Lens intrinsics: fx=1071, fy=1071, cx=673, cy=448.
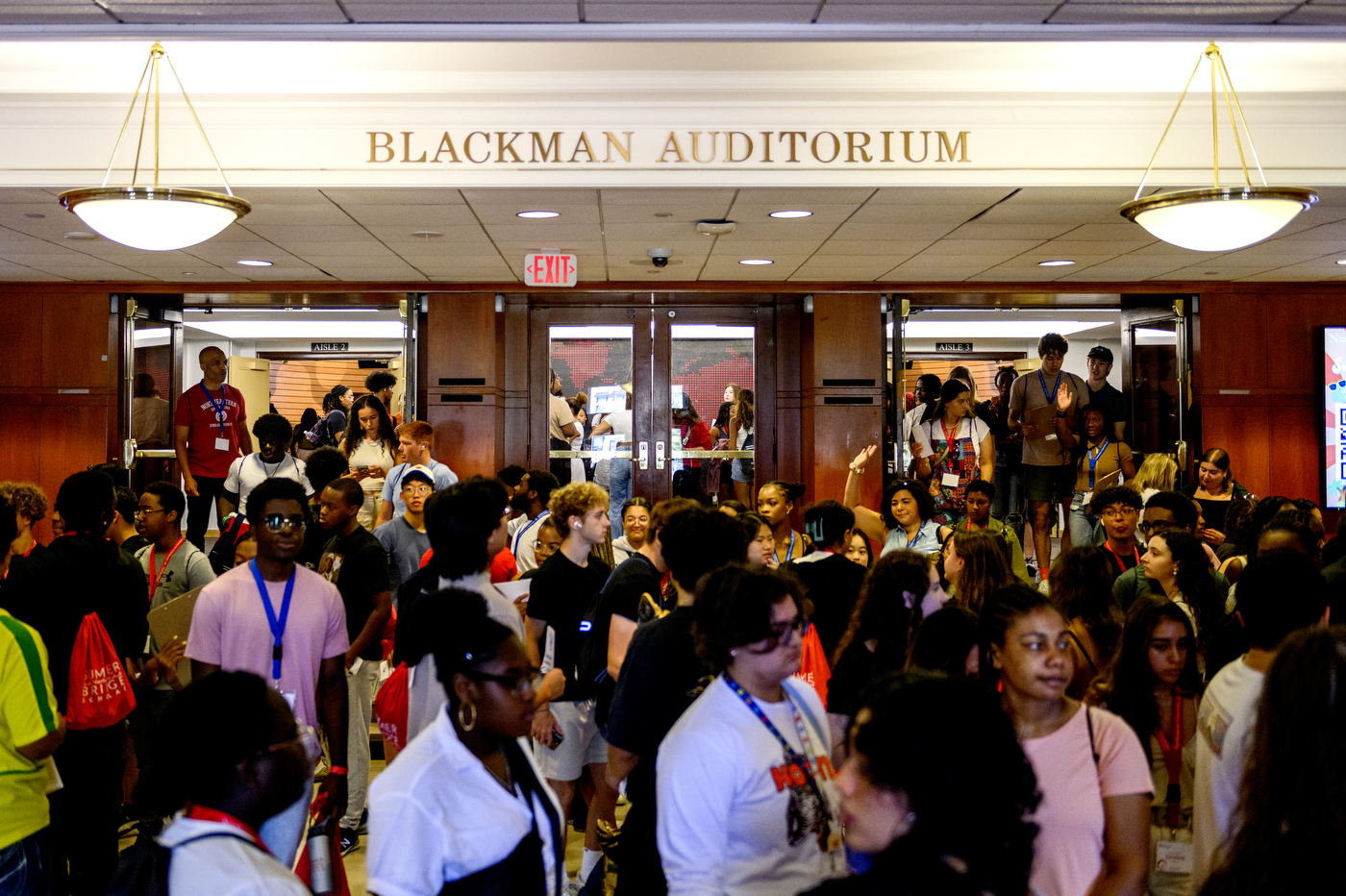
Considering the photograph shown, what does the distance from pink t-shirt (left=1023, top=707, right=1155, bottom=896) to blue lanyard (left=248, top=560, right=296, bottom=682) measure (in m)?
2.13

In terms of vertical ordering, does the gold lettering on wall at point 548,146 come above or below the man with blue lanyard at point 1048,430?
above

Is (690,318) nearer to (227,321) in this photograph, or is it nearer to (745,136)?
(745,136)

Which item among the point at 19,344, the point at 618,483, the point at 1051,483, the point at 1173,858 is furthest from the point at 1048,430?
the point at 19,344

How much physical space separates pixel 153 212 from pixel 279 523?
106 inches

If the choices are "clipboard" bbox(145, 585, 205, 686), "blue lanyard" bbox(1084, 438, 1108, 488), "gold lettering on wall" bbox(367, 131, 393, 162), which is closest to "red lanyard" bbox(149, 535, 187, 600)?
"clipboard" bbox(145, 585, 205, 686)

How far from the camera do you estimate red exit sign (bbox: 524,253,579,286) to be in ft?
27.7

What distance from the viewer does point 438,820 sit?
1886 millimetres

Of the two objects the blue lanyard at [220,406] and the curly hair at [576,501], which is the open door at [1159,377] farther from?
the blue lanyard at [220,406]

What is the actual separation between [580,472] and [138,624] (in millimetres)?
6741

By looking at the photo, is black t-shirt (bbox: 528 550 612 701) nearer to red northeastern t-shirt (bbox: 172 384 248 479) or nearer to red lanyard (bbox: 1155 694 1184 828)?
red lanyard (bbox: 1155 694 1184 828)

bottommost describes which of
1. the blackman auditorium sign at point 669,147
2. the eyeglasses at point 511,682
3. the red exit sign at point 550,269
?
the eyeglasses at point 511,682

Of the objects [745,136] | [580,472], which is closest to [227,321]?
[580,472]

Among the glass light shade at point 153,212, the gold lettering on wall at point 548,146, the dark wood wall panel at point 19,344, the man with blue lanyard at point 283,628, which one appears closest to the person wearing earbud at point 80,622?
the man with blue lanyard at point 283,628

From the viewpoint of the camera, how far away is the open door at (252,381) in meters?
15.9
